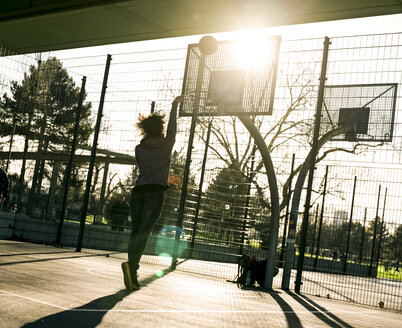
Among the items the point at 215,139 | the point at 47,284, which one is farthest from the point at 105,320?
the point at 215,139

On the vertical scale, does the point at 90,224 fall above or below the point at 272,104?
below

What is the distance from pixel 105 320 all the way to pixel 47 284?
148cm

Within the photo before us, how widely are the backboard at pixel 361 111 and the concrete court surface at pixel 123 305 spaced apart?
2.85m

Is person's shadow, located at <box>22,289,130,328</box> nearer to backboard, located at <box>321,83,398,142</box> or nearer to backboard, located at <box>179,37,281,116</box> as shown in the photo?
backboard, located at <box>179,37,281,116</box>

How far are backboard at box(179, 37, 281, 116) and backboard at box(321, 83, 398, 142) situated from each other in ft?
3.22

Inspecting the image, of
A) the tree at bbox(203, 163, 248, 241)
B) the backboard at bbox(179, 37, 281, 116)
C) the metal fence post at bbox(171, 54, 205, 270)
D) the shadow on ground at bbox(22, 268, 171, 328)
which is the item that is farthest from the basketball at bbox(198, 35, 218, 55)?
the shadow on ground at bbox(22, 268, 171, 328)

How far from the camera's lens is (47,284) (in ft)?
14.8

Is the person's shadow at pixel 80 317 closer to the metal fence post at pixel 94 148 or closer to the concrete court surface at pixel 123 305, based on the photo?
the concrete court surface at pixel 123 305

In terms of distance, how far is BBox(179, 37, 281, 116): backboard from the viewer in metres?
8.41

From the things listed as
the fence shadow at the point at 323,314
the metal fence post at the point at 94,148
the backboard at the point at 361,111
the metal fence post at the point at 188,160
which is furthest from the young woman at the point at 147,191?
the metal fence post at the point at 94,148

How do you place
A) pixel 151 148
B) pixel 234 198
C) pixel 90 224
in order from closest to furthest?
pixel 151 148 → pixel 234 198 → pixel 90 224

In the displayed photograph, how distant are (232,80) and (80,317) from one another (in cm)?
604

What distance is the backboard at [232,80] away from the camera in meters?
8.41

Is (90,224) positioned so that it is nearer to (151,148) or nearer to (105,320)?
(151,148)
